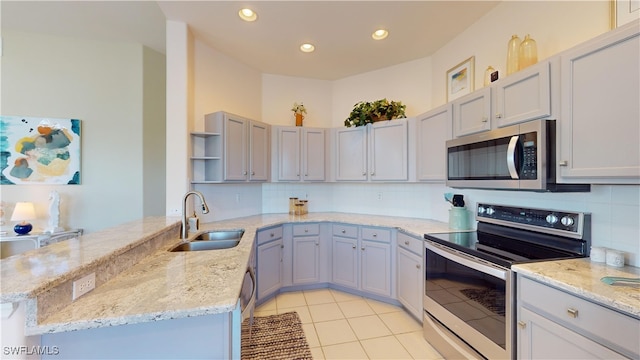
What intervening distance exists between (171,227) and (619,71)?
289 centimetres

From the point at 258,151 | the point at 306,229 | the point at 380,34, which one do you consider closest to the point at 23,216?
the point at 258,151

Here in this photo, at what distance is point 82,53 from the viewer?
340 centimetres

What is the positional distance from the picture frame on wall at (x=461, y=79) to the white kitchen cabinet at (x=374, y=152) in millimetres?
578

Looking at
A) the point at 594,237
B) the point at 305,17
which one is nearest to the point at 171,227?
the point at 305,17

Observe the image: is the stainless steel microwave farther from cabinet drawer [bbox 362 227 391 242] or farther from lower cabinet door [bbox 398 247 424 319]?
cabinet drawer [bbox 362 227 391 242]

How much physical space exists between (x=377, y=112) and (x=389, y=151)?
508 mm

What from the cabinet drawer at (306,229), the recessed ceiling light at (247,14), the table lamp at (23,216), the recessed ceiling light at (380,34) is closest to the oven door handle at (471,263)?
the cabinet drawer at (306,229)

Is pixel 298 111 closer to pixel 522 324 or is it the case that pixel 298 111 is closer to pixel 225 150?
pixel 225 150

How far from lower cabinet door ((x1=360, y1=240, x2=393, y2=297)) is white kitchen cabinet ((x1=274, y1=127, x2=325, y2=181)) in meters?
1.14

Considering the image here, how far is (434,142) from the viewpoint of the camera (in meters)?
2.61

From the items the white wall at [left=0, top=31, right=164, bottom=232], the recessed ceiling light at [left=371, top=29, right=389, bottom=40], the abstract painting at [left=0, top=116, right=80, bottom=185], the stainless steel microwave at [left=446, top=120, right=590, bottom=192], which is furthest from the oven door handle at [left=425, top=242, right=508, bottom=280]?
the abstract painting at [left=0, top=116, right=80, bottom=185]

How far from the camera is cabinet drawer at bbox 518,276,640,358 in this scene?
0.99m

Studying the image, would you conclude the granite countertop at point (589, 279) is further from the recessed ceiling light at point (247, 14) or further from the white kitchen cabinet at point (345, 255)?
the recessed ceiling light at point (247, 14)

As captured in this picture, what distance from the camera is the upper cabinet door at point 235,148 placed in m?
2.80
